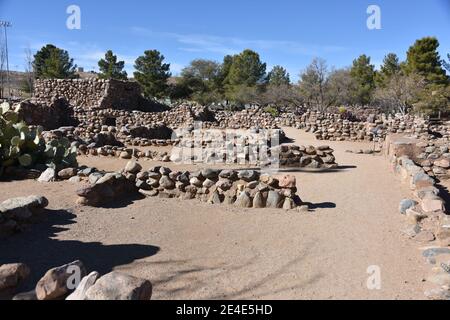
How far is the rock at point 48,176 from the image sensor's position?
8094 mm

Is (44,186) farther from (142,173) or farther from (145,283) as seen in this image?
(145,283)

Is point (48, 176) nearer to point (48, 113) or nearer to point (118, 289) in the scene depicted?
point (118, 289)

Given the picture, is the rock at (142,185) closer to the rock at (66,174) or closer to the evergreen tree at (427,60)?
the rock at (66,174)

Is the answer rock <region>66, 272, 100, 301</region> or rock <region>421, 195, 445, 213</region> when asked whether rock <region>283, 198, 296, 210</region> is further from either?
rock <region>66, 272, 100, 301</region>

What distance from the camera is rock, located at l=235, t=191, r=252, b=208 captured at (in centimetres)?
677

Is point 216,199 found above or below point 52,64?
below

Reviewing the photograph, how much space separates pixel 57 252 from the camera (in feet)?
15.4

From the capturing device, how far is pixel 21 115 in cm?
1862

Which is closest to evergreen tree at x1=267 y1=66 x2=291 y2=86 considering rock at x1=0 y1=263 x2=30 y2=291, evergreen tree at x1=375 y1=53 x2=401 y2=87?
evergreen tree at x1=375 y1=53 x2=401 y2=87

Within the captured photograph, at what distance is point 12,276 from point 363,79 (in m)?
52.7

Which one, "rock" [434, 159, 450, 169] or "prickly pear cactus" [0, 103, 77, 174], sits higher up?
"prickly pear cactus" [0, 103, 77, 174]

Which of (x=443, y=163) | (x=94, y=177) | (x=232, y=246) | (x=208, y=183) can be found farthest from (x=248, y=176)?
(x=443, y=163)

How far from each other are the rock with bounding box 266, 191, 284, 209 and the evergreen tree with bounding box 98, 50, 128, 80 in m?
47.9
